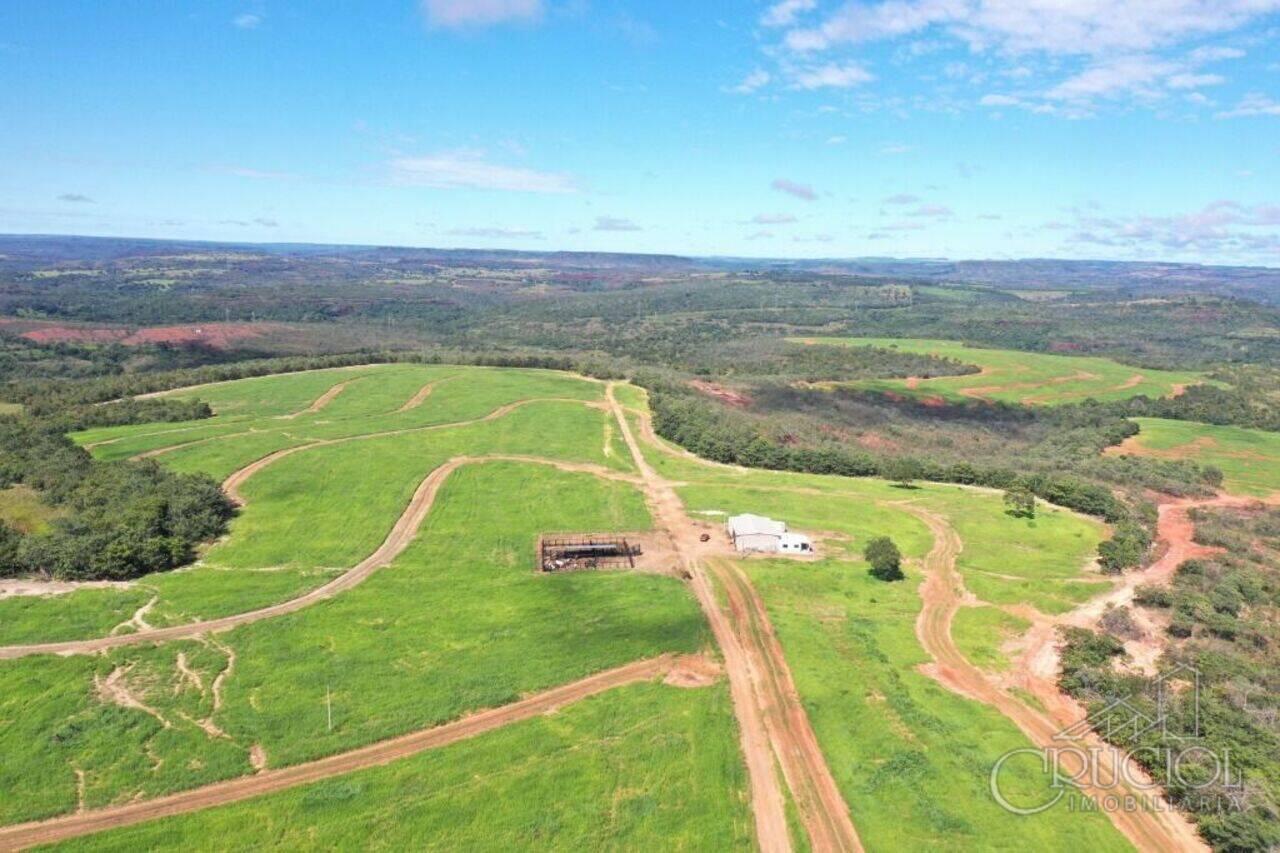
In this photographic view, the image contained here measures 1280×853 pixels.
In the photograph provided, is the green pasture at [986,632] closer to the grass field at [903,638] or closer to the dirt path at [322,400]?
the grass field at [903,638]

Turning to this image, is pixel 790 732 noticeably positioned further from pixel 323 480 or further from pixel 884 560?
pixel 323 480

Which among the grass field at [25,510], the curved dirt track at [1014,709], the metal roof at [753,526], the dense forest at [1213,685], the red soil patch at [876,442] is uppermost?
the grass field at [25,510]

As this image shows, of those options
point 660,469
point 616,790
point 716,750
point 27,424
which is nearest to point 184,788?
point 616,790

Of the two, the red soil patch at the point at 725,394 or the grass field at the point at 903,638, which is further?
the red soil patch at the point at 725,394

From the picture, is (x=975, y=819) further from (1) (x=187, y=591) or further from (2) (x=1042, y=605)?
(1) (x=187, y=591)

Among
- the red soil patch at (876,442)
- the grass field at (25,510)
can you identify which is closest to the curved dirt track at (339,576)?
the grass field at (25,510)

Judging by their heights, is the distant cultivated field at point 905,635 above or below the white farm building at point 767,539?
below
